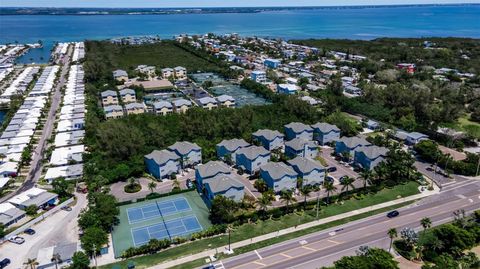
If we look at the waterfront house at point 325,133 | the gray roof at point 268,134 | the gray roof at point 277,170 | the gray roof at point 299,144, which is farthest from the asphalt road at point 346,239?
the gray roof at point 268,134

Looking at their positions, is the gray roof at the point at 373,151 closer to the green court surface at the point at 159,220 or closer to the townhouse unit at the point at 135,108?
the green court surface at the point at 159,220

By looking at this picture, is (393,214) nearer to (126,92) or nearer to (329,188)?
(329,188)

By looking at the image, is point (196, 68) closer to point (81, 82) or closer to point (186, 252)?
point (81, 82)

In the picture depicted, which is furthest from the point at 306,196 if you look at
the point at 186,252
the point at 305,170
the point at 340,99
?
the point at 340,99

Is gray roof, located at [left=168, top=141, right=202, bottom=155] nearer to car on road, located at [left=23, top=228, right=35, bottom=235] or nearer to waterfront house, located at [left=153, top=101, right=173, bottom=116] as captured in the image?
car on road, located at [left=23, top=228, right=35, bottom=235]

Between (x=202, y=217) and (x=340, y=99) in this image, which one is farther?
(x=340, y=99)

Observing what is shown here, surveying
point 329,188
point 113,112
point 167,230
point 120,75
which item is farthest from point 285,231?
point 120,75
